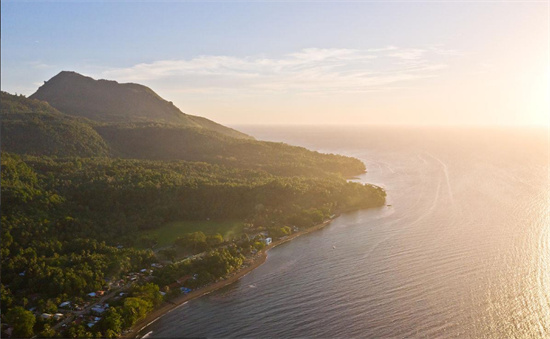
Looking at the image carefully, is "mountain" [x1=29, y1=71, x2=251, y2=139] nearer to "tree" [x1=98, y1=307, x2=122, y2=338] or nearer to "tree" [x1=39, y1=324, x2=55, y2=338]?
"tree" [x1=98, y1=307, x2=122, y2=338]

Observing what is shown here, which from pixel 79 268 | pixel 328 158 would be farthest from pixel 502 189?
pixel 79 268

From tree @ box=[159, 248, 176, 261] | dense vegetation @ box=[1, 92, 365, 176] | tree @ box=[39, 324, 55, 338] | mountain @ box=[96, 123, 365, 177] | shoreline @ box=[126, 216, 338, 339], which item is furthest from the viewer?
mountain @ box=[96, 123, 365, 177]

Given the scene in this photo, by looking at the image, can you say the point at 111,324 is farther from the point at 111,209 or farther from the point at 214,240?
the point at 111,209

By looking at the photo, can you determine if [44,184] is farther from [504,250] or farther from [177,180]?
[504,250]

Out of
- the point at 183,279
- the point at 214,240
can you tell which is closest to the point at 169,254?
the point at 183,279

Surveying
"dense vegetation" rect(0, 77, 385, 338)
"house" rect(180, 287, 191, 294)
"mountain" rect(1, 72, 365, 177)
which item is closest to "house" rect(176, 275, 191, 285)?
"dense vegetation" rect(0, 77, 385, 338)

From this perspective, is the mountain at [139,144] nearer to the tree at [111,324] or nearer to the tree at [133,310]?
the tree at [133,310]

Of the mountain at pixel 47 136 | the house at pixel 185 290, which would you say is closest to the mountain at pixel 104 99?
the mountain at pixel 47 136
